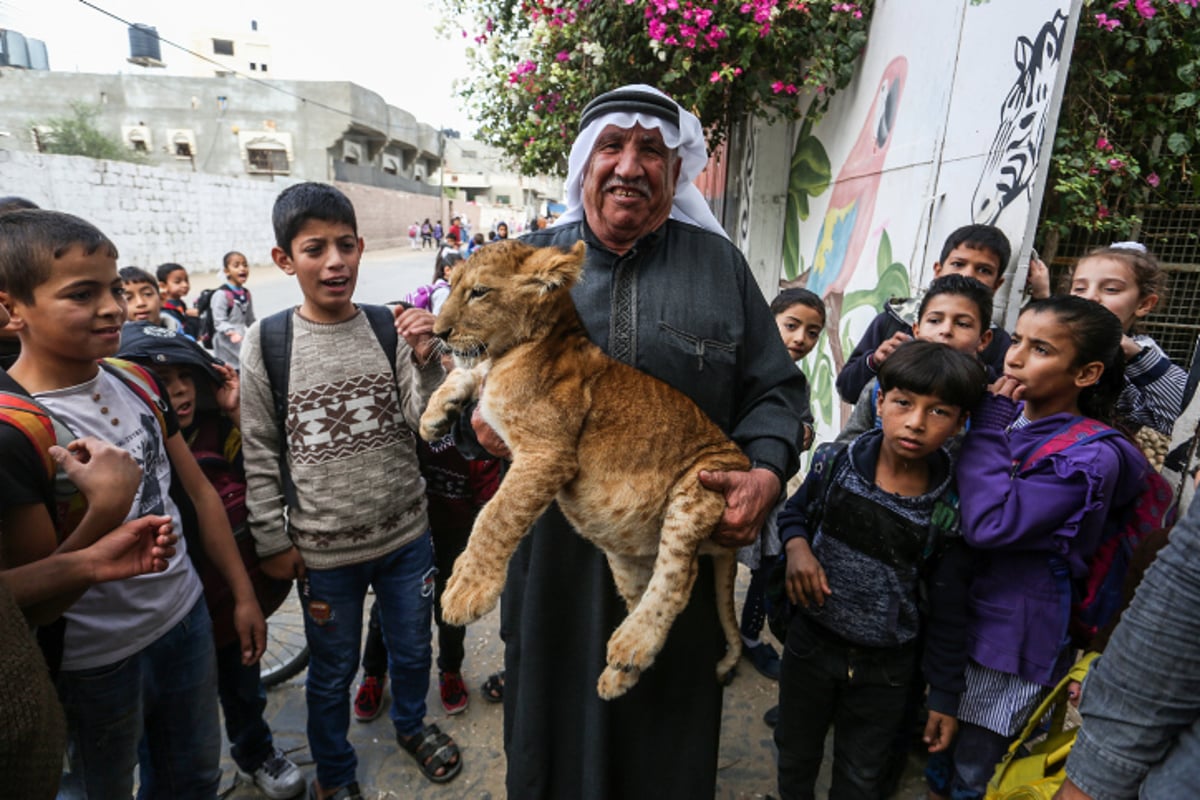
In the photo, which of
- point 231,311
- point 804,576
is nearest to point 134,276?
point 231,311

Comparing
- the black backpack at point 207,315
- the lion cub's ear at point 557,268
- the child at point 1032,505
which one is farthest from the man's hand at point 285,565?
the black backpack at point 207,315

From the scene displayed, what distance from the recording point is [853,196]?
5445mm

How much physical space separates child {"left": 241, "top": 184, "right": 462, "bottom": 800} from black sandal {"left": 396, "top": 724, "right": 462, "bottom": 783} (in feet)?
1.19

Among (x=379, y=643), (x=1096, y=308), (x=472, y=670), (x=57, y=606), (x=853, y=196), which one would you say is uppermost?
(x=853, y=196)

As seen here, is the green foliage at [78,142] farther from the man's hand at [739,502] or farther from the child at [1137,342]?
the child at [1137,342]

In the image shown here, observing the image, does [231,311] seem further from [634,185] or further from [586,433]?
[586,433]

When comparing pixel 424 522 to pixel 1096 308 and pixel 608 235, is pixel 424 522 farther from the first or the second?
pixel 1096 308

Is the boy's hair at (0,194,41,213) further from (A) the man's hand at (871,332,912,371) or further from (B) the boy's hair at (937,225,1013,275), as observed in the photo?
(B) the boy's hair at (937,225,1013,275)

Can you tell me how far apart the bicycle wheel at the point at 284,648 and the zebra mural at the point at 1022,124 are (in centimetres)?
483

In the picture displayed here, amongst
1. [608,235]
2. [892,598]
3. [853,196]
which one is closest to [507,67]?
[853,196]

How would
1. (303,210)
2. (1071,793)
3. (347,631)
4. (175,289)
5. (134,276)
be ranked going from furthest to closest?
(175,289)
(134,276)
(347,631)
(303,210)
(1071,793)

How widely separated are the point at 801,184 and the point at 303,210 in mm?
5861

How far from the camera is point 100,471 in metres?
1.59

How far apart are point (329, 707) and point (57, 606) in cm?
140
